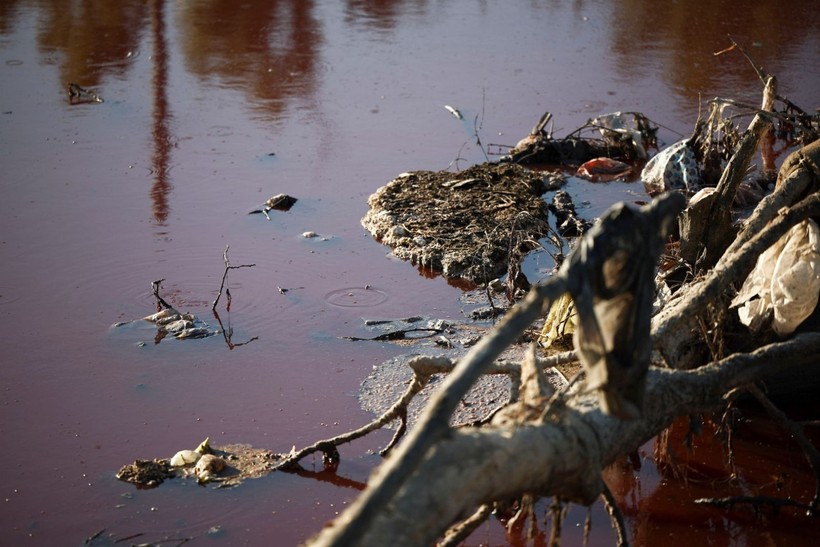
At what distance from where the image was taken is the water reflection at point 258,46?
983 centimetres

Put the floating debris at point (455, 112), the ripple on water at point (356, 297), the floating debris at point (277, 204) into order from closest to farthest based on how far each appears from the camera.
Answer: the ripple on water at point (356, 297) → the floating debris at point (277, 204) → the floating debris at point (455, 112)

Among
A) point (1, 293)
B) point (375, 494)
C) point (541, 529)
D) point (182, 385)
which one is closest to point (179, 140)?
point (1, 293)

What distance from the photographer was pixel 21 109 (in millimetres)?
8977

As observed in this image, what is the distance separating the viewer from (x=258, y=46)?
11.2m

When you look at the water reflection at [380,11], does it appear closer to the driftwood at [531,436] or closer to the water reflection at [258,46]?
the water reflection at [258,46]

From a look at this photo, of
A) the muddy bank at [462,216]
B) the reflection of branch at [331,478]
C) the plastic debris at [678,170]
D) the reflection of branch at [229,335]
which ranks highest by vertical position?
the plastic debris at [678,170]

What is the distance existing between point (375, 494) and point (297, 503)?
2.13 metres

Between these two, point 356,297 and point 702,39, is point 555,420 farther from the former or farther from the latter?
point 702,39

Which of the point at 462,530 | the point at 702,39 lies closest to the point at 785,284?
the point at 462,530

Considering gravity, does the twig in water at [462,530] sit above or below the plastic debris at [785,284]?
below

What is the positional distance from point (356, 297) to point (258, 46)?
630 centimetres

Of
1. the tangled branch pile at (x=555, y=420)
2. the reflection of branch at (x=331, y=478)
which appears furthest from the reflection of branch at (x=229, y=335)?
the tangled branch pile at (x=555, y=420)

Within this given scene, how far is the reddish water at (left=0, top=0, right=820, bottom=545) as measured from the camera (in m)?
3.95

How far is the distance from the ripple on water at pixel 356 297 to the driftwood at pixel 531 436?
7.53 ft
